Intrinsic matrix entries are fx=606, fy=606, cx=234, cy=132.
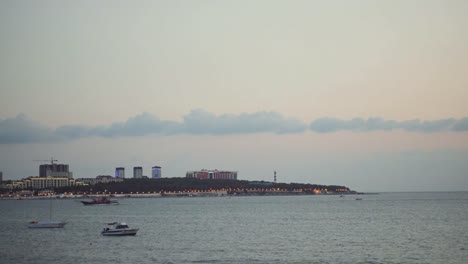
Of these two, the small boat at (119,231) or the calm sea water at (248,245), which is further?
the small boat at (119,231)

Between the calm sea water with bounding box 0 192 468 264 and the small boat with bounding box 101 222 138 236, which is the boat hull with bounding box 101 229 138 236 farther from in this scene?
the calm sea water with bounding box 0 192 468 264

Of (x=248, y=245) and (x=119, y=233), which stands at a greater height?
(x=119, y=233)

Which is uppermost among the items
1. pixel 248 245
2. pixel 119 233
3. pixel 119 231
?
pixel 119 231

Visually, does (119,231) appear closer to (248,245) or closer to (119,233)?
(119,233)

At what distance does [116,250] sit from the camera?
218ft

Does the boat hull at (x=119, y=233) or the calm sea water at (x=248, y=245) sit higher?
the boat hull at (x=119, y=233)

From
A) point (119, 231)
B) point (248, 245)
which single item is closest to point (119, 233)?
point (119, 231)

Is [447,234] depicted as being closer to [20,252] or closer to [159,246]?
[159,246]

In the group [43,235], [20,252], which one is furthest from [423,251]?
[43,235]

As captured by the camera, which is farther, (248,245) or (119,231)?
(119,231)

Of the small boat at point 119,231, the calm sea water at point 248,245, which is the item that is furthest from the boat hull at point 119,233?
the calm sea water at point 248,245

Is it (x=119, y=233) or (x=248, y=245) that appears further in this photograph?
(x=119, y=233)

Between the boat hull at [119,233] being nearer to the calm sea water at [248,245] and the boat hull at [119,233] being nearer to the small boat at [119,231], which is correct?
the small boat at [119,231]

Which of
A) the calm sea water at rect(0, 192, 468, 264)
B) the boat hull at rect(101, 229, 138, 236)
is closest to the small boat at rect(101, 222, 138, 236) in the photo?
the boat hull at rect(101, 229, 138, 236)
